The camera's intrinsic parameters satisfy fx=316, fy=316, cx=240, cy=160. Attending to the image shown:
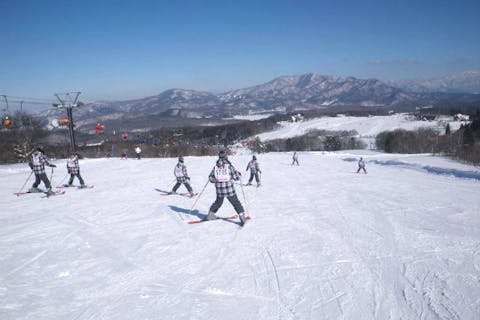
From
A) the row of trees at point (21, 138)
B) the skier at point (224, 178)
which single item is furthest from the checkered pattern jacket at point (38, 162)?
the row of trees at point (21, 138)

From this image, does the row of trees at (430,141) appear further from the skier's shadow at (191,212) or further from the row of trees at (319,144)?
→ the skier's shadow at (191,212)

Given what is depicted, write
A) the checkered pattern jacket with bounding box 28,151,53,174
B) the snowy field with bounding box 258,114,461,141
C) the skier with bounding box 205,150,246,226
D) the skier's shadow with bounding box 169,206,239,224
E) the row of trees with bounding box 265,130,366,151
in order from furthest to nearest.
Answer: the snowy field with bounding box 258,114,461,141 < the row of trees with bounding box 265,130,366,151 < the checkered pattern jacket with bounding box 28,151,53,174 < the skier's shadow with bounding box 169,206,239,224 < the skier with bounding box 205,150,246,226

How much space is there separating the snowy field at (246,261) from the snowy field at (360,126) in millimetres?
111442

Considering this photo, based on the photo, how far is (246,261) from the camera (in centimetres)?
560

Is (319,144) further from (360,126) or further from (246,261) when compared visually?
(246,261)

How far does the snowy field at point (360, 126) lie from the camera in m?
115

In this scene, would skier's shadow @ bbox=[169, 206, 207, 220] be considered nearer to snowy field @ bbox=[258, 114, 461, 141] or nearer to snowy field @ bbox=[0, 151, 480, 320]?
snowy field @ bbox=[0, 151, 480, 320]

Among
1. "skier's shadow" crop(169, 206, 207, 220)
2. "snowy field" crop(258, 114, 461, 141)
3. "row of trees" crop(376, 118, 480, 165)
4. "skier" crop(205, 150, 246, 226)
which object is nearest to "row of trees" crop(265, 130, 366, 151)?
"row of trees" crop(376, 118, 480, 165)

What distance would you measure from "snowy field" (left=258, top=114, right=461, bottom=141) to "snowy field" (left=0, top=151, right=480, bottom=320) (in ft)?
366

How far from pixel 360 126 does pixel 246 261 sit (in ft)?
458

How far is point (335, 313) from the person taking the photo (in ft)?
13.1

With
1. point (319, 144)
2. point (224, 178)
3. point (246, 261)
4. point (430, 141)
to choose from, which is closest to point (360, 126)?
point (319, 144)

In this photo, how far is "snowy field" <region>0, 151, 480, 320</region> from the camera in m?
4.19

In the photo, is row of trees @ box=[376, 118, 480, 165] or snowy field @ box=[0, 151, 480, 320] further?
row of trees @ box=[376, 118, 480, 165]
